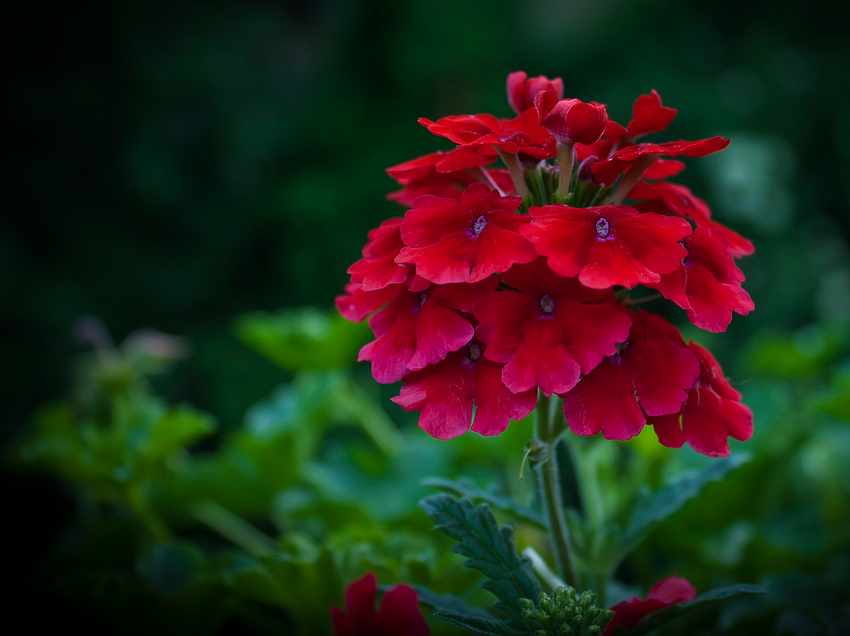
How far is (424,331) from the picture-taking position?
438 millimetres

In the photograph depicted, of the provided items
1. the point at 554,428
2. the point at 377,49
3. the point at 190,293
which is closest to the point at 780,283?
the point at 377,49

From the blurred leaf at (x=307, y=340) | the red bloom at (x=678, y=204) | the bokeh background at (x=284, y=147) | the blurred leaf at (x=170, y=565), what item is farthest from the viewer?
the bokeh background at (x=284, y=147)

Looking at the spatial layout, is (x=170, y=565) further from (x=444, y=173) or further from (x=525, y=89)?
(x=525, y=89)

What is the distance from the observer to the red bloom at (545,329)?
16.2 inches

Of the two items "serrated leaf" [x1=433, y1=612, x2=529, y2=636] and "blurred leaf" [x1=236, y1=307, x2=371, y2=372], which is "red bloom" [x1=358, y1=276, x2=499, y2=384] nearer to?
"serrated leaf" [x1=433, y1=612, x2=529, y2=636]

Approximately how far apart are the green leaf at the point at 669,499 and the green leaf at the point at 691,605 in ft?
0.29

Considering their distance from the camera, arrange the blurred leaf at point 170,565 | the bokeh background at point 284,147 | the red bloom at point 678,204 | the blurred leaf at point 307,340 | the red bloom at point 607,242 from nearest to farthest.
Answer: the red bloom at point 607,242, the red bloom at point 678,204, the blurred leaf at point 170,565, the blurred leaf at point 307,340, the bokeh background at point 284,147

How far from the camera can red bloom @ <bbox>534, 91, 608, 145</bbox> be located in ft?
1.48

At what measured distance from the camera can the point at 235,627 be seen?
44.1 inches

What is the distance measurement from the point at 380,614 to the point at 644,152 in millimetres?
458

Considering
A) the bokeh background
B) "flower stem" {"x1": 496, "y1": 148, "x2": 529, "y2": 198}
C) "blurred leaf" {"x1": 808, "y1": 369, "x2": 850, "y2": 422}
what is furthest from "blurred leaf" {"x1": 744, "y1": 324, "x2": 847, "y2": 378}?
"flower stem" {"x1": 496, "y1": 148, "x2": 529, "y2": 198}

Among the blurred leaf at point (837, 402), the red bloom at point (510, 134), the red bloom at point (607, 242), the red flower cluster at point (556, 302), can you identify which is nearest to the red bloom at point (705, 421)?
the red flower cluster at point (556, 302)

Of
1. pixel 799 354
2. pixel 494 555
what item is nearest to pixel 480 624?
pixel 494 555

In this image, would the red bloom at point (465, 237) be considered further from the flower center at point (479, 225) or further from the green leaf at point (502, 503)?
the green leaf at point (502, 503)
